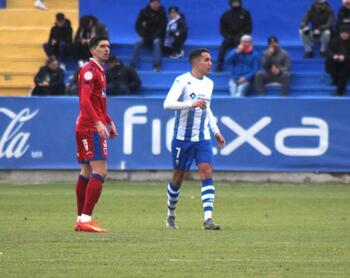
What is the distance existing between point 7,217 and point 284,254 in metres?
5.79

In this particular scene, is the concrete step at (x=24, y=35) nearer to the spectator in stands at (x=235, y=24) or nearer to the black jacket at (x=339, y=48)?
the spectator in stands at (x=235, y=24)

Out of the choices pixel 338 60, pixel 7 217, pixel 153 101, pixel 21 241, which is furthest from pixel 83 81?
pixel 338 60

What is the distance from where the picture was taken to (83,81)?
13156 mm

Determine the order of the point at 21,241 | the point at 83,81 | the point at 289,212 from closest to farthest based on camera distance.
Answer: the point at 21,241, the point at 83,81, the point at 289,212

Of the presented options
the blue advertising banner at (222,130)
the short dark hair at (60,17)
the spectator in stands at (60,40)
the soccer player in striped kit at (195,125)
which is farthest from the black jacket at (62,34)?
the soccer player in striped kit at (195,125)

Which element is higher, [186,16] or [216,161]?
[186,16]

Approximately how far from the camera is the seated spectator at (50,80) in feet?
82.7

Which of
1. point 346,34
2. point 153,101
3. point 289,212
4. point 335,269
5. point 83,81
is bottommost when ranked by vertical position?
point 335,269

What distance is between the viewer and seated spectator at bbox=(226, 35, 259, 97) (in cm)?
2606

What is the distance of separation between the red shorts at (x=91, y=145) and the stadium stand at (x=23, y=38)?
14614 millimetres

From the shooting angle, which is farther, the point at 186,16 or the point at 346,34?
the point at 186,16

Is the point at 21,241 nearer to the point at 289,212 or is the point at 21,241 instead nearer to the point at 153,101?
the point at 289,212

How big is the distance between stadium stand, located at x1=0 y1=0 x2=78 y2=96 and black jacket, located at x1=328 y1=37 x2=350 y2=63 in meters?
7.25

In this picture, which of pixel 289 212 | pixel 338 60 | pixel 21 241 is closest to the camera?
pixel 21 241
